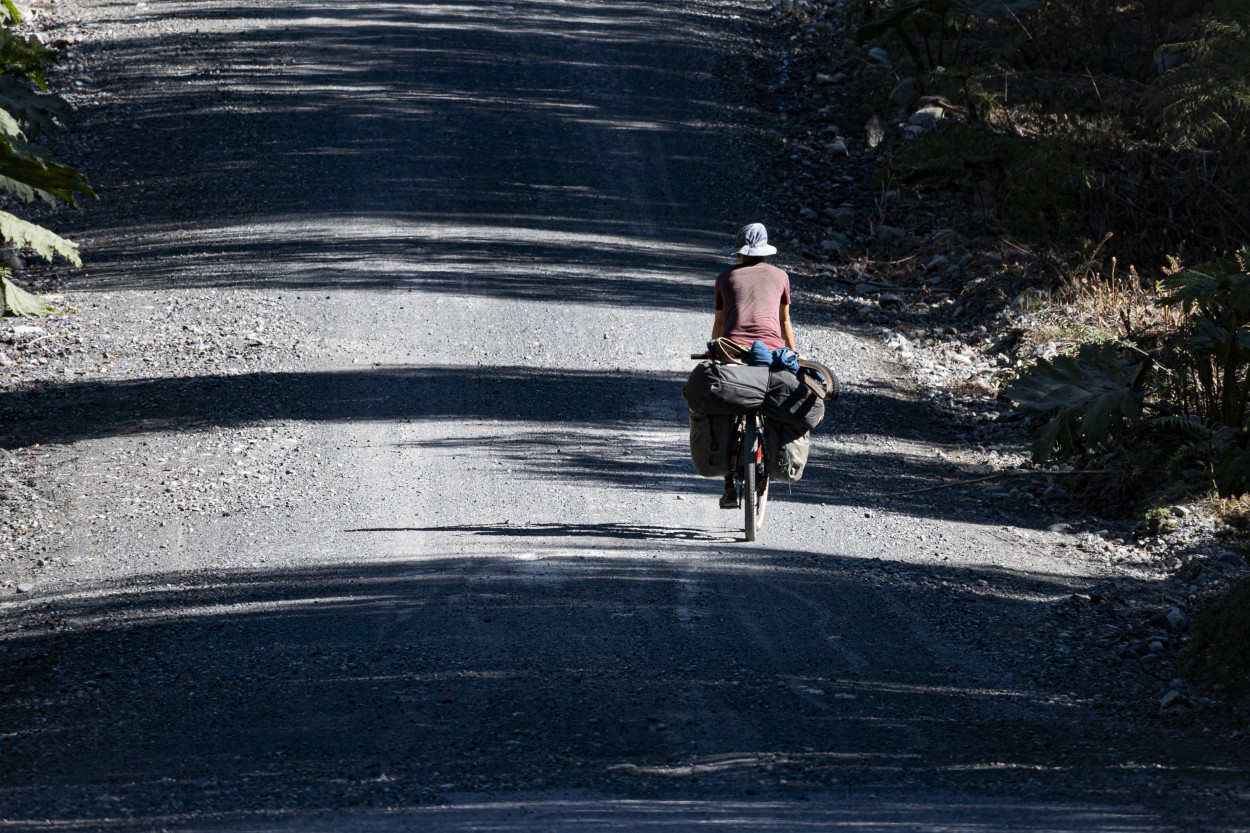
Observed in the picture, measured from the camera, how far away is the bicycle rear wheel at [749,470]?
30.3ft

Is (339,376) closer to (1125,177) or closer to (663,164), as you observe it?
(663,164)

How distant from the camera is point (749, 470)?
9.23m

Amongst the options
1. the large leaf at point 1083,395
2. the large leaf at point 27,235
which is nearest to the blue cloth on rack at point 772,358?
the large leaf at point 1083,395

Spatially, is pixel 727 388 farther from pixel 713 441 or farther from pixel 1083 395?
pixel 1083 395

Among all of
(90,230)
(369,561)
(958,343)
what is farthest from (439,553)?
(90,230)

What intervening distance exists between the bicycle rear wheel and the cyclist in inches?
24.0

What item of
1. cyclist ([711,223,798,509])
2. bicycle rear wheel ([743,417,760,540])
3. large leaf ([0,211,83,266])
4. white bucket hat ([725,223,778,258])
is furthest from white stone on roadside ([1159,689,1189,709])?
large leaf ([0,211,83,266])

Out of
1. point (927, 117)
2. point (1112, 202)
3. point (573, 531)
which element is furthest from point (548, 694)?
point (927, 117)

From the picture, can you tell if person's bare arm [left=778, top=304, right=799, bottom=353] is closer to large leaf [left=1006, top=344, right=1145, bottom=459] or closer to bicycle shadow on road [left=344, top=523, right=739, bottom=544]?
bicycle shadow on road [left=344, top=523, right=739, bottom=544]

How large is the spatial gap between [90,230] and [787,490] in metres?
11.2

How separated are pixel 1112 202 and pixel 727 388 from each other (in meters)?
9.32

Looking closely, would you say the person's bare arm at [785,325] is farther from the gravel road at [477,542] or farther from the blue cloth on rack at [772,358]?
the gravel road at [477,542]

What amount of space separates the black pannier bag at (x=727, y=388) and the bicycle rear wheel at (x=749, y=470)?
0.54 feet

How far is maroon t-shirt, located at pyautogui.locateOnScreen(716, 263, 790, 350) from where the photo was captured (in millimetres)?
9391
